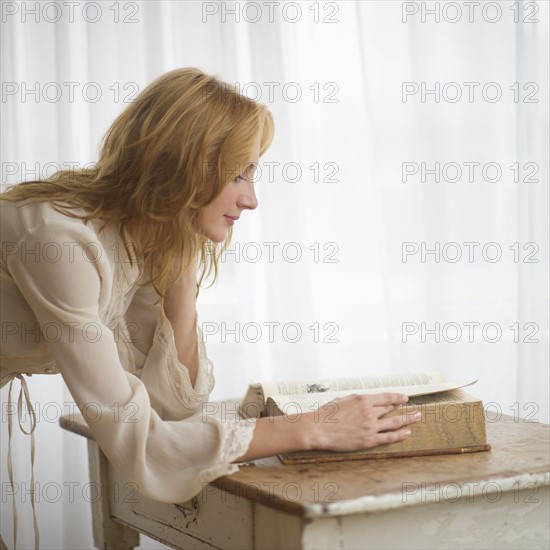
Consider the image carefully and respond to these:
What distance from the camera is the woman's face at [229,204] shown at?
46.1 inches

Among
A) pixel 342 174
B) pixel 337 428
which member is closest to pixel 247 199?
pixel 337 428

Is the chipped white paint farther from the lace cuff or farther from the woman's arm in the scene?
the woman's arm

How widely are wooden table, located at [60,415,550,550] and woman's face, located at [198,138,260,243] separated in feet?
1.28

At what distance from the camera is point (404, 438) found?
3.15 feet

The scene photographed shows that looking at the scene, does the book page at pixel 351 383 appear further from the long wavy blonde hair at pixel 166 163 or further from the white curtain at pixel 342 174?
the white curtain at pixel 342 174

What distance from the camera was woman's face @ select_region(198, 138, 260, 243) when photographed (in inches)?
46.1

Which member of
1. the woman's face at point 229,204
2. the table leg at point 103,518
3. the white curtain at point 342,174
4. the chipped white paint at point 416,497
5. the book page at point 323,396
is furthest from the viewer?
the white curtain at point 342,174

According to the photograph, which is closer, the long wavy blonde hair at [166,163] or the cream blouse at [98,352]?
the cream blouse at [98,352]

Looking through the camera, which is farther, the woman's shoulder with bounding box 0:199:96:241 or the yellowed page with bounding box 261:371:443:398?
the yellowed page with bounding box 261:371:443:398

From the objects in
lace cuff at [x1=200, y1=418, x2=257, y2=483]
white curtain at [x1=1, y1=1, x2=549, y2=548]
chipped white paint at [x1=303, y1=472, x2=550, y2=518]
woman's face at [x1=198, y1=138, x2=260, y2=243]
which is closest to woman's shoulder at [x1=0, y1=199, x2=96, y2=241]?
woman's face at [x1=198, y1=138, x2=260, y2=243]

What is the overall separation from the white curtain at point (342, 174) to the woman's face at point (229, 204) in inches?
32.8

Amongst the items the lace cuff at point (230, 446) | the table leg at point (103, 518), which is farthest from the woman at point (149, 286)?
the table leg at point (103, 518)

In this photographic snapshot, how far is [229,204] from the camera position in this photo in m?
1.18

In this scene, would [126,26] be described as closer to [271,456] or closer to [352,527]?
[271,456]
